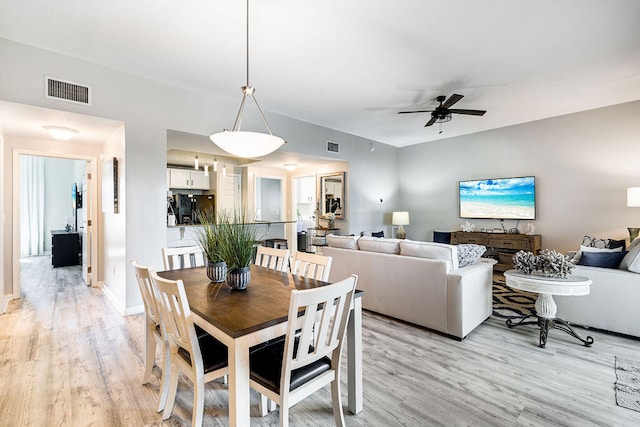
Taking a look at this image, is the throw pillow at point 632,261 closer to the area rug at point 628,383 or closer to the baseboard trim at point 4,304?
the area rug at point 628,383

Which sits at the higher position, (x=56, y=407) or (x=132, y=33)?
(x=132, y=33)

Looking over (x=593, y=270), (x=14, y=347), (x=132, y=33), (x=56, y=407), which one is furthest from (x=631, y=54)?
(x=14, y=347)

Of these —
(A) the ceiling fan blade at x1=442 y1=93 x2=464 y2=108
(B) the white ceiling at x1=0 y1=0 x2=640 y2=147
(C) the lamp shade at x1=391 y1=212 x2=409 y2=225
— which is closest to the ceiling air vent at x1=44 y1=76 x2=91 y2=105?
(B) the white ceiling at x1=0 y1=0 x2=640 y2=147

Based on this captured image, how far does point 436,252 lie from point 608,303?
5.61 feet

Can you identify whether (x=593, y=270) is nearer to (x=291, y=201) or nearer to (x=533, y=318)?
(x=533, y=318)

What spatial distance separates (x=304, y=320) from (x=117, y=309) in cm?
348

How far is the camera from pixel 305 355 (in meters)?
1.45

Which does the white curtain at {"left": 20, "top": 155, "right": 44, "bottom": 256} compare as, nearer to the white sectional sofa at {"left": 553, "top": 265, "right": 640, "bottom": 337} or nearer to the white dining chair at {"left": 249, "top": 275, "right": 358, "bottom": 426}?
the white dining chair at {"left": 249, "top": 275, "right": 358, "bottom": 426}

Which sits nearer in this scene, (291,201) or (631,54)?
(631,54)

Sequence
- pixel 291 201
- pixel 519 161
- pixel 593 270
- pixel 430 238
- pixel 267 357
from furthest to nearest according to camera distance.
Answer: pixel 291 201, pixel 430 238, pixel 519 161, pixel 593 270, pixel 267 357

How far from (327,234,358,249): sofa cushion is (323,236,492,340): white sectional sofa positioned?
0.05ft

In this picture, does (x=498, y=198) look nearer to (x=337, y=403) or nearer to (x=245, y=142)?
(x=245, y=142)

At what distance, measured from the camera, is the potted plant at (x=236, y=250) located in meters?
1.91

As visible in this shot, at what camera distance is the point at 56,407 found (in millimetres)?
1934
